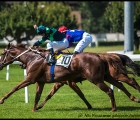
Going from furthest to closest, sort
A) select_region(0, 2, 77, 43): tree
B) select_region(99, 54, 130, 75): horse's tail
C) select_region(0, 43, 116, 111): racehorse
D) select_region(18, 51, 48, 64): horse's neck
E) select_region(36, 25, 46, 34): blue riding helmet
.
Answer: select_region(0, 2, 77, 43): tree → select_region(99, 54, 130, 75): horse's tail → select_region(18, 51, 48, 64): horse's neck → select_region(36, 25, 46, 34): blue riding helmet → select_region(0, 43, 116, 111): racehorse

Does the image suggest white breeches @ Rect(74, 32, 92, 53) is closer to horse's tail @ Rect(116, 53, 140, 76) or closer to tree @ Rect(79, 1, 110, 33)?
horse's tail @ Rect(116, 53, 140, 76)

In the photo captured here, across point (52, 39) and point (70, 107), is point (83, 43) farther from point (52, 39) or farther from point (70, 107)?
point (70, 107)

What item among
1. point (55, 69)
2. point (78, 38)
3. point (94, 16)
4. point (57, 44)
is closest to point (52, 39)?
point (57, 44)

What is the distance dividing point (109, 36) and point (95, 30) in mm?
3086

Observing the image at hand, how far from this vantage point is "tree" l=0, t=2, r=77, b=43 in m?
47.2

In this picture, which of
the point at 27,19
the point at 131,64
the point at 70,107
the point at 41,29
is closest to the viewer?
the point at 41,29

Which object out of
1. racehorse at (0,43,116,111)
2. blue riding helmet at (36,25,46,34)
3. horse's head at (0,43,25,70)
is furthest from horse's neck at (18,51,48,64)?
blue riding helmet at (36,25,46,34)

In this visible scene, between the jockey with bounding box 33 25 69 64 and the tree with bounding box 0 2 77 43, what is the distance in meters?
33.4

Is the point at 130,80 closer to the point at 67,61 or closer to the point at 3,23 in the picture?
the point at 67,61

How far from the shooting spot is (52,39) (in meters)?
11.4

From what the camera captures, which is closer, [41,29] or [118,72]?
[41,29]

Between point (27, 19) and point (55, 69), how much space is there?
3709 cm

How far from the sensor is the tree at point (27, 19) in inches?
1860

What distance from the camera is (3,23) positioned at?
1874 inches
